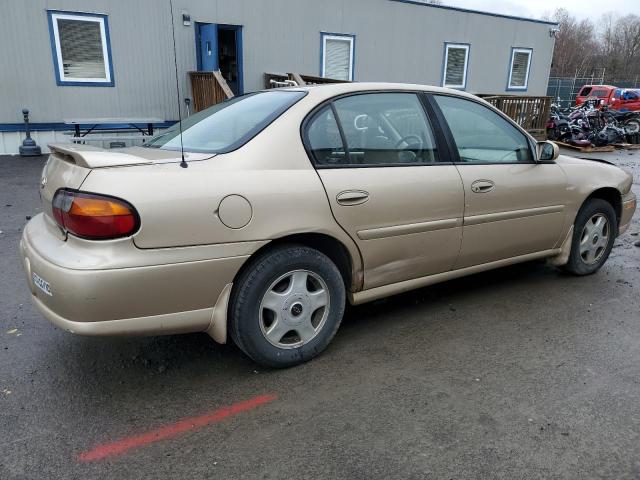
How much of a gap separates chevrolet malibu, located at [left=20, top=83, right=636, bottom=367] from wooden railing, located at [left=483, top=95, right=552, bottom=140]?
11.1m

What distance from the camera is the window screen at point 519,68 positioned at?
1727 cm

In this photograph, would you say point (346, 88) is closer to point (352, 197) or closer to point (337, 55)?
point (352, 197)

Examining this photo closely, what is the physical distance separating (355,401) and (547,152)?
2.52 m

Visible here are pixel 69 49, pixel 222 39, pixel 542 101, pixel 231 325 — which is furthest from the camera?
pixel 542 101

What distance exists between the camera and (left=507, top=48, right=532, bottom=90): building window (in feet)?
56.6

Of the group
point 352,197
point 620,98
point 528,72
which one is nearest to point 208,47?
point 352,197

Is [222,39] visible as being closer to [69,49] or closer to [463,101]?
[69,49]

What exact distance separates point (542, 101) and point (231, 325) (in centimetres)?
1498

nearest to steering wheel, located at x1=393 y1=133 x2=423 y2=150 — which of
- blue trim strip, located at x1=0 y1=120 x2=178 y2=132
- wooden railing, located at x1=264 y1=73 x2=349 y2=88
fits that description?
wooden railing, located at x1=264 y1=73 x2=349 y2=88

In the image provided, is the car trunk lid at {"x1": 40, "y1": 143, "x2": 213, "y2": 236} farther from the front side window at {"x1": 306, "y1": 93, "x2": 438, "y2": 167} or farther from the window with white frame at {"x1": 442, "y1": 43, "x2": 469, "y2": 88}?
the window with white frame at {"x1": 442, "y1": 43, "x2": 469, "y2": 88}

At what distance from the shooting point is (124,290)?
7.68 feet

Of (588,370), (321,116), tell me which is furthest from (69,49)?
(588,370)

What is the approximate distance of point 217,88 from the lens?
424 inches

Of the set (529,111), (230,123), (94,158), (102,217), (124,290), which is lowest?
(124,290)
